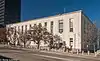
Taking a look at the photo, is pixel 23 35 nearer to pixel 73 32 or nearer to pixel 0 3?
pixel 73 32

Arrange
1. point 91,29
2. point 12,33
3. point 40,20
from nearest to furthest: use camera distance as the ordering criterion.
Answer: point 91,29 → point 40,20 → point 12,33

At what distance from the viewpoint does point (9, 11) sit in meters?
173

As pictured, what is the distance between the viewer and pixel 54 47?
178 ft

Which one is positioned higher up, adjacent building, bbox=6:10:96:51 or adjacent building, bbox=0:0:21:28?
adjacent building, bbox=0:0:21:28

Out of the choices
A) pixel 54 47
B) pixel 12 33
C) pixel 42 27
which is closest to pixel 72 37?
pixel 54 47

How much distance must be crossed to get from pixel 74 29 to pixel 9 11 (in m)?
131

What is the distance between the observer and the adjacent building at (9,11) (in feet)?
525

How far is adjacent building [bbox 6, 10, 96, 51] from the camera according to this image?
159 feet

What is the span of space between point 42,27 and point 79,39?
1579 centimetres

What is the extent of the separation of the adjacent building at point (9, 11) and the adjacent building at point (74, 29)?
104 metres

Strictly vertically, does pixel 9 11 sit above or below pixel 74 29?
above

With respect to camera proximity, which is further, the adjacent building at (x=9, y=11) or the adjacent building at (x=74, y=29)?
the adjacent building at (x=9, y=11)

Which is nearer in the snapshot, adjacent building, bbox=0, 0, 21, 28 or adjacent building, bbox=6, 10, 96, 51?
adjacent building, bbox=6, 10, 96, 51

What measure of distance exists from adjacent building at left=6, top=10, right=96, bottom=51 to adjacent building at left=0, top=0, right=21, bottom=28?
341 ft
